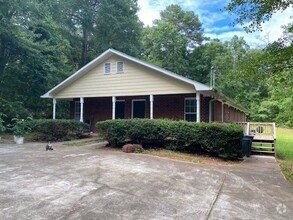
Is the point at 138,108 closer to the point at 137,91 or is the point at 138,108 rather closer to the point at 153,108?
the point at 153,108

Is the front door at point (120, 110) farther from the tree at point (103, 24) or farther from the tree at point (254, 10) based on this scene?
the tree at point (103, 24)

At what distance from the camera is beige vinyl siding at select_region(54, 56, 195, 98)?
41.7ft

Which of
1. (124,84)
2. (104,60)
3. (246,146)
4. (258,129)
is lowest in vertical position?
(246,146)

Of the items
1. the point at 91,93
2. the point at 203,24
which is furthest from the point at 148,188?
the point at 203,24

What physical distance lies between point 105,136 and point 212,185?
21.6ft

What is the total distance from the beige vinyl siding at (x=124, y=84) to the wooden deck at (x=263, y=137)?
12.2 ft

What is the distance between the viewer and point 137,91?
44.6 feet

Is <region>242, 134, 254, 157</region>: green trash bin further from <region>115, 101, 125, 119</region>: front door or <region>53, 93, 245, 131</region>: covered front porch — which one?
<region>115, 101, 125, 119</region>: front door

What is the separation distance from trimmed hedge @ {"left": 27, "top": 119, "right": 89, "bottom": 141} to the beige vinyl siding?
2431mm

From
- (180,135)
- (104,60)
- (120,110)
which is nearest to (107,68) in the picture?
(104,60)

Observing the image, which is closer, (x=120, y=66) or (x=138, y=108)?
(x=120, y=66)

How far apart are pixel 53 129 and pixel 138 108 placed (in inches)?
202

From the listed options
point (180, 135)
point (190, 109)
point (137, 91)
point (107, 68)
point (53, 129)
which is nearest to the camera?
point (180, 135)

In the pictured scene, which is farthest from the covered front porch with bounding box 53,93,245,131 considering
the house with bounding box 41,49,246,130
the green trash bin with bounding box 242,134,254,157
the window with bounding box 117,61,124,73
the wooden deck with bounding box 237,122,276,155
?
the green trash bin with bounding box 242,134,254,157
